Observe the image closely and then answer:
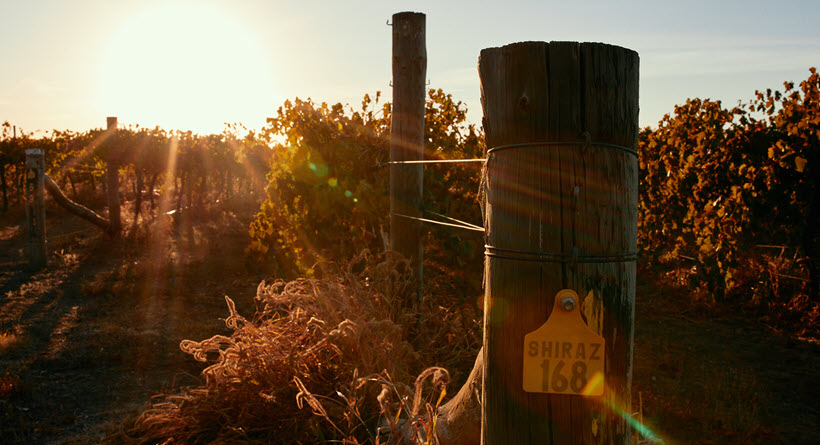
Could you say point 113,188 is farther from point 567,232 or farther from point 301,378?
point 567,232

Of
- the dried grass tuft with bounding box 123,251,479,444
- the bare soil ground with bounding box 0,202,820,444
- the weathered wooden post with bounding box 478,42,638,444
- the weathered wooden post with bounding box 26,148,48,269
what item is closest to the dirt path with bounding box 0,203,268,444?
the bare soil ground with bounding box 0,202,820,444

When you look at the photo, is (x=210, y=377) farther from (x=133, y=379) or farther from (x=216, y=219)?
(x=216, y=219)

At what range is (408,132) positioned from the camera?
453 centimetres

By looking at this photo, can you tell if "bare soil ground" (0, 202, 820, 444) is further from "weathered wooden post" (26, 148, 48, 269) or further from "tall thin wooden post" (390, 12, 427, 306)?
"tall thin wooden post" (390, 12, 427, 306)

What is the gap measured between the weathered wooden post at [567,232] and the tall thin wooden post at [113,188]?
15.0 meters

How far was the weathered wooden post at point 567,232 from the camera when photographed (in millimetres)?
1423

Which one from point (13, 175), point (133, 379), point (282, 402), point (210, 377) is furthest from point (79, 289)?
point (13, 175)

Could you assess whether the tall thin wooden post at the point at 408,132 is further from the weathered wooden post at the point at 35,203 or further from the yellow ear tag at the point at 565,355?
the weathered wooden post at the point at 35,203

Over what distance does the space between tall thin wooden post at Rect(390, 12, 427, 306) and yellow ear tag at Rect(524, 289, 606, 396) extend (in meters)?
3.17

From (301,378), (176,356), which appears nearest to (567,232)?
(301,378)

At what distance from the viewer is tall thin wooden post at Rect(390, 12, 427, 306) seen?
4441mm

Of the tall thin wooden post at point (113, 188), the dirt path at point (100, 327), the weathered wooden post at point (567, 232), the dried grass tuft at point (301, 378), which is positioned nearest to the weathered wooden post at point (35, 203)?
the dirt path at point (100, 327)

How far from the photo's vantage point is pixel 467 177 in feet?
20.7

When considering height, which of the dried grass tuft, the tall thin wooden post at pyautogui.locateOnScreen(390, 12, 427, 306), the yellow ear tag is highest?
the tall thin wooden post at pyautogui.locateOnScreen(390, 12, 427, 306)
